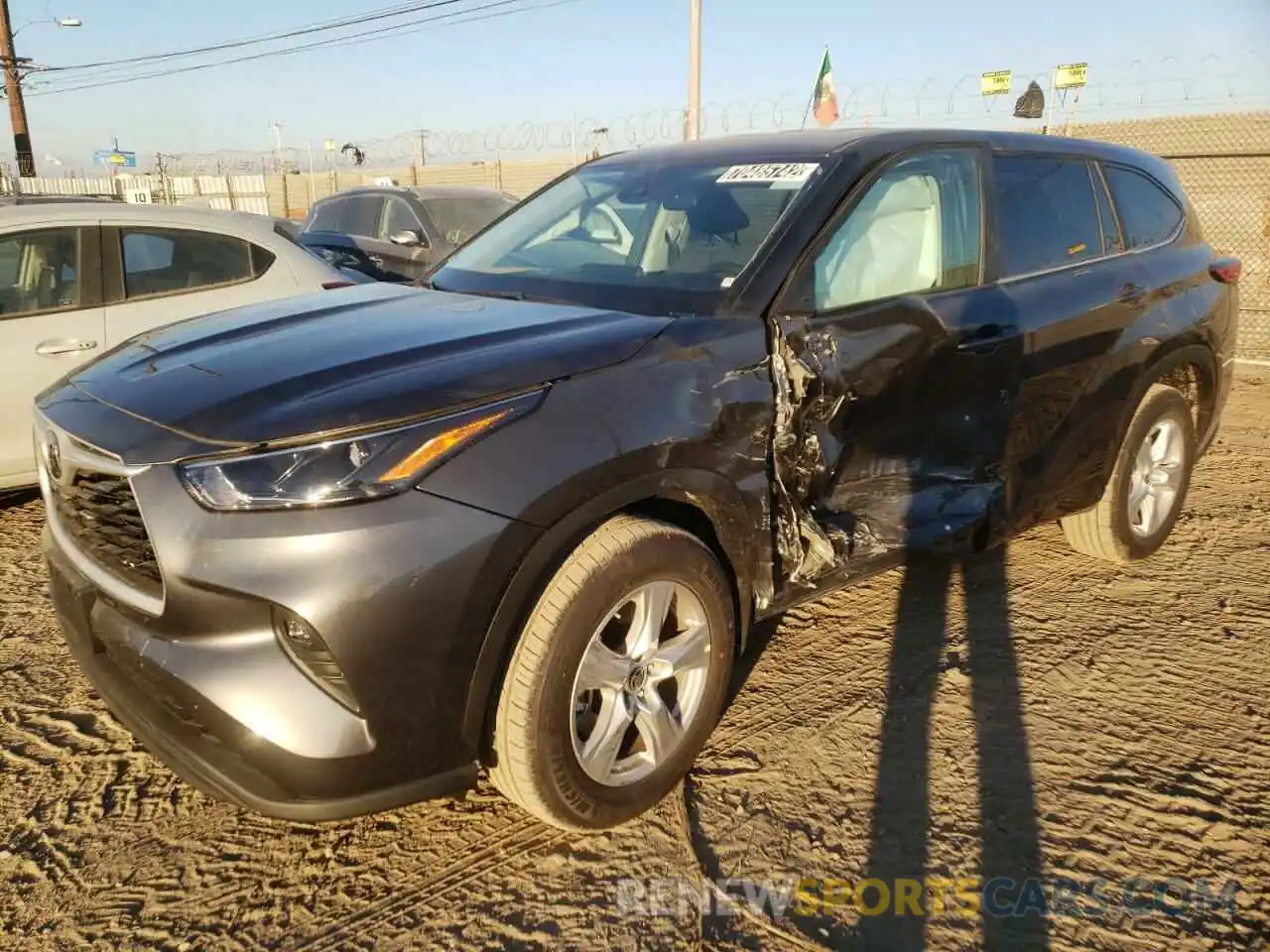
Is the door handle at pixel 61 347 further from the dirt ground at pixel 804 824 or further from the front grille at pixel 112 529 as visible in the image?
the front grille at pixel 112 529

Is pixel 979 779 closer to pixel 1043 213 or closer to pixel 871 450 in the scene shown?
pixel 871 450

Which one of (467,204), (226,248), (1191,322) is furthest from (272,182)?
(1191,322)

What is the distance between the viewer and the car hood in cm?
209

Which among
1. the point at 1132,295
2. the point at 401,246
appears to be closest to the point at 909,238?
the point at 1132,295

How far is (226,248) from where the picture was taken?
5332mm

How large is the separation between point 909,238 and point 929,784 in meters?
1.79

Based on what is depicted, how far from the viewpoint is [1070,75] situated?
10.9 m

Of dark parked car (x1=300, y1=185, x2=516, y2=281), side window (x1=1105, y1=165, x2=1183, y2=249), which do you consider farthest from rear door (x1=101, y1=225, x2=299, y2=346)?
side window (x1=1105, y1=165, x2=1183, y2=249)

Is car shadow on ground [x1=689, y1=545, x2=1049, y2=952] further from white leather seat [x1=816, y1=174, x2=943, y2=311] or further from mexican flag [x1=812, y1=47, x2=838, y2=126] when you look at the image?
mexican flag [x1=812, y1=47, x2=838, y2=126]

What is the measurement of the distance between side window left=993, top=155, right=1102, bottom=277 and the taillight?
2.96 ft

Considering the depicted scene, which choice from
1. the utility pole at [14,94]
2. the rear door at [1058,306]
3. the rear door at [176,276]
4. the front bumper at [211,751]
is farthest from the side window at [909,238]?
the utility pole at [14,94]

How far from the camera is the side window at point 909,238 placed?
298 cm

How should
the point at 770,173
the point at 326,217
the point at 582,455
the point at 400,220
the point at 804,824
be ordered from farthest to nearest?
1. the point at 326,217
2. the point at 400,220
3. the point at 770,173
4. the point at 804,824
5. the point at 582,455

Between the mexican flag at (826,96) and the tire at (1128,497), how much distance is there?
27.9ft
